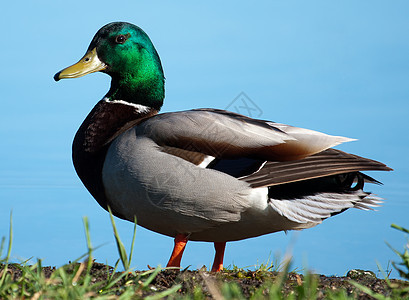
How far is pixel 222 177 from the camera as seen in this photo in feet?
14.8

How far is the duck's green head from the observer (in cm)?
573

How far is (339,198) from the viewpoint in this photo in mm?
4812

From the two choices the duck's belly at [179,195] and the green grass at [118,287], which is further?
the duck's belly at [179,195]

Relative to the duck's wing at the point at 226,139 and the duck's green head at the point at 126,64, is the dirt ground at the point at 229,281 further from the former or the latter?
the duck's green head at the point at 126,64

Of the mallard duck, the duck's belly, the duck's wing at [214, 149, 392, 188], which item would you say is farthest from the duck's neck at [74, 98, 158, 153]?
the duck's wing at [214, 149, 392, 188]

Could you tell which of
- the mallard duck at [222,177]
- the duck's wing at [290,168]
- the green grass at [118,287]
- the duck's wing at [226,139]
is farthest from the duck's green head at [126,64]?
the green grass at [118,287]

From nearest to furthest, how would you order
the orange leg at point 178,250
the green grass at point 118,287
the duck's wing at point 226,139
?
the green grass at point 118,287
the duck's wing at point 226,139
the orange leg at point 178,250

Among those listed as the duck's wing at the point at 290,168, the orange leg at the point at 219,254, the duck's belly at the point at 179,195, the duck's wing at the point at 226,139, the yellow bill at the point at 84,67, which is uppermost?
the yellow bill at the point at 84,67

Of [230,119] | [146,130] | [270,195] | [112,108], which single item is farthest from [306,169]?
[112,108]

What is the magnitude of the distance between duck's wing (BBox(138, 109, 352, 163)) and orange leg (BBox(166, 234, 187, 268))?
71 cm

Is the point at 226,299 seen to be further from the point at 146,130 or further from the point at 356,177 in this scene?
the point at 356,177

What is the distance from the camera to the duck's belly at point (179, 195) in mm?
4477

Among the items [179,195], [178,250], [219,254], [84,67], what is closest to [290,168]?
[179,195]

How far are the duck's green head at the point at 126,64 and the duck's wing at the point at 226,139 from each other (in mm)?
1047
